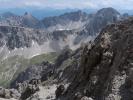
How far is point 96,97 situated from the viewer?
109ft

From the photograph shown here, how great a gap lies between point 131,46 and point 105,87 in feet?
19.1

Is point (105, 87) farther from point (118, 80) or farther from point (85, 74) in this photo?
point (85, 74)

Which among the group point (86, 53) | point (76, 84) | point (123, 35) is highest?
point (123, 35)

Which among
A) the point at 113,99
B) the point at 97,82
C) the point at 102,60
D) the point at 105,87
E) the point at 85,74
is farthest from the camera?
the point at 85,74

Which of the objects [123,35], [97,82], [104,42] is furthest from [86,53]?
[97,82]

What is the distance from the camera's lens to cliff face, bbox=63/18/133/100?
3130cm

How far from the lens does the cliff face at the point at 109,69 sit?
31.3 m

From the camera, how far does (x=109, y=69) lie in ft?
120

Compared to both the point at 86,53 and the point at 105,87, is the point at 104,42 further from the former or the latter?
the point at 105,87

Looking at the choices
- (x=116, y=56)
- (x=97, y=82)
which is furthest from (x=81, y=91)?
(x=116, y=56)

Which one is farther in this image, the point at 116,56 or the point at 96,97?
the point at 116,56

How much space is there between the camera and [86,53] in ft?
144

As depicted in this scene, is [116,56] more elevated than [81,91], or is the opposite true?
[116,56]

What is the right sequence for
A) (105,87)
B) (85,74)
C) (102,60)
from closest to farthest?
(105,87), (102,60), (85,74)
